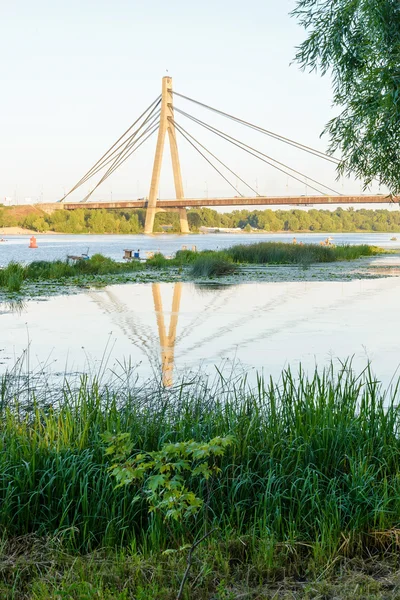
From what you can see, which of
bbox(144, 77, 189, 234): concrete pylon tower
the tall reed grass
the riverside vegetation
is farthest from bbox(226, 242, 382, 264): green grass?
the tall reed grass

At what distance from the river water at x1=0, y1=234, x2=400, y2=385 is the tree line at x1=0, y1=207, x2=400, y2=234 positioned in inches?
2630

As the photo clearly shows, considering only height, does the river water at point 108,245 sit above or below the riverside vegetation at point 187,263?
above

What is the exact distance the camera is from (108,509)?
286 cm

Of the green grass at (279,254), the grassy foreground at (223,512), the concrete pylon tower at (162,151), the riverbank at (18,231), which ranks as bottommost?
the grassy foreground at (223,512)

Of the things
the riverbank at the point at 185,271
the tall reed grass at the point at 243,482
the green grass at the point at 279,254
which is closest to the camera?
the tall reed grass at the point at 243,482

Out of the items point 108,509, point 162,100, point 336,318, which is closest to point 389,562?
point 108,509

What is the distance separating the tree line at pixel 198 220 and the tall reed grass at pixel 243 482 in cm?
7631

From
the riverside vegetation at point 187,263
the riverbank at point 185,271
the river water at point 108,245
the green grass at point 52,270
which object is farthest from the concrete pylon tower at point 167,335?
the river water at point 108,245

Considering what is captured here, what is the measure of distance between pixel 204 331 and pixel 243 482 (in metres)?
5.77

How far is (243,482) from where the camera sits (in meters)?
2.96

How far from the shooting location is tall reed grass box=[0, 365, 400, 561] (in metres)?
2.76

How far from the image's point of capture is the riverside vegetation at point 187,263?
1718 cm

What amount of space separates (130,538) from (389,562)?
38.8 inches

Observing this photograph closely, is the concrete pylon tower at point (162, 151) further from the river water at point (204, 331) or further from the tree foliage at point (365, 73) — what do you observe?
the tree foliage at point (365, 73)
